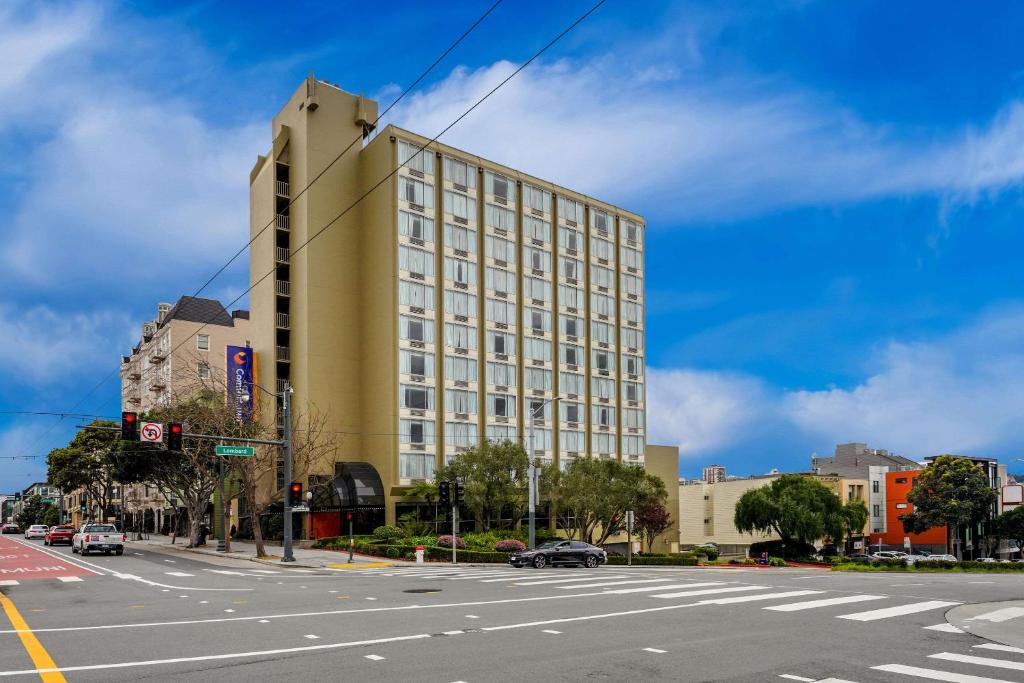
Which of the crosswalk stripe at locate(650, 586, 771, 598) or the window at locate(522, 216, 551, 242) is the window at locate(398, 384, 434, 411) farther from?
the crosswalk stripe at locate(650, 586, 771, 598)

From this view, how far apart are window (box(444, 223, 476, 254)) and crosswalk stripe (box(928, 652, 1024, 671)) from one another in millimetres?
58042

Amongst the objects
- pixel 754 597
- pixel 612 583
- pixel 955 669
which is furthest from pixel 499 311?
pixel 955 669

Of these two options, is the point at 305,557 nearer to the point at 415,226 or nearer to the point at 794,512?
the point at 415,226

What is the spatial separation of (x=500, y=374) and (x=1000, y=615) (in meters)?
55.1

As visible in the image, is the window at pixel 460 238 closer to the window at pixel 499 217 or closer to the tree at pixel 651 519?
the window at pixel 499 217

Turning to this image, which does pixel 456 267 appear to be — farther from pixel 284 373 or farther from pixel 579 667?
pixel 579 667

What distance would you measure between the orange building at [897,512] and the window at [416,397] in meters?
57.4

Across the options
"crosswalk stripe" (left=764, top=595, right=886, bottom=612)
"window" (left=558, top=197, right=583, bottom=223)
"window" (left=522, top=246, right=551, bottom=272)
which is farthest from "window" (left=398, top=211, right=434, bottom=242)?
"crosswalk stripe" (left=764, top=595, right=886, bottom=612)

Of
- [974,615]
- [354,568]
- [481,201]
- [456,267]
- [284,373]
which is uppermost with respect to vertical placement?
[481,201]

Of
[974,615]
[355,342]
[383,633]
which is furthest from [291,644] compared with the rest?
[355,342]

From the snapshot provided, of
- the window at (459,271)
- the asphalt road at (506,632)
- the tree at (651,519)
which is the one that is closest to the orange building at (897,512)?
the tree at (651,519)

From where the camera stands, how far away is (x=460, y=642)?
14.3 metres

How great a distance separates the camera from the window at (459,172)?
2736 inches

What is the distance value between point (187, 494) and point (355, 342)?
18499mm
